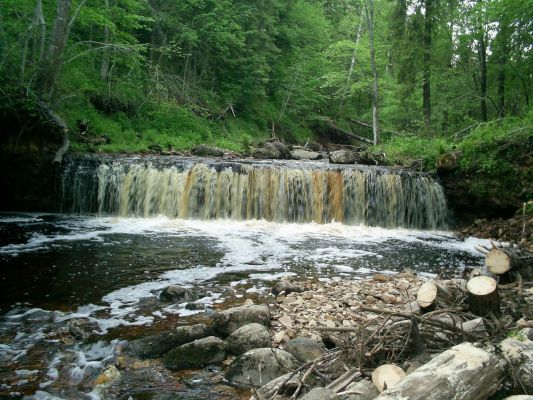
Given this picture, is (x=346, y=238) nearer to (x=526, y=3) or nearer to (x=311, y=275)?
(x=311, y=275)

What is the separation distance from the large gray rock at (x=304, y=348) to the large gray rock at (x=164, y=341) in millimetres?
1029

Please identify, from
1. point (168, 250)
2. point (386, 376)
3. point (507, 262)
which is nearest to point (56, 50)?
point (168, 250)

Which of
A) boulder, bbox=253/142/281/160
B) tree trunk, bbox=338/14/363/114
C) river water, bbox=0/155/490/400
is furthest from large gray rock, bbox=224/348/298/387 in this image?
tree trunk, bbox=338/14/363/114

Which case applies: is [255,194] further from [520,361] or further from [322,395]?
[520,361]

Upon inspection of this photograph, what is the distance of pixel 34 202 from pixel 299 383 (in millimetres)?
12326

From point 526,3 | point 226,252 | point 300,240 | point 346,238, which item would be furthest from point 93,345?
point 526,3

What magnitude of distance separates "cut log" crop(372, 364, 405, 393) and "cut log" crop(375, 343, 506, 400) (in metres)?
0.31

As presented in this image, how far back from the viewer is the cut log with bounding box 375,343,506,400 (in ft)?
7.71

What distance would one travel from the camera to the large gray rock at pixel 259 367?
370 cm

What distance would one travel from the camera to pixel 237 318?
Answer: 470cm

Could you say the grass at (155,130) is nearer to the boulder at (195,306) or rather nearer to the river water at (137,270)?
the river water at (137,270)

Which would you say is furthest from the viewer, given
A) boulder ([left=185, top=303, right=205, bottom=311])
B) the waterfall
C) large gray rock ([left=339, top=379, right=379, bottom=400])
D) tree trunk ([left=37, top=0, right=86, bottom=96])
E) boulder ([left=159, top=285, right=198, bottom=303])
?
tree trunk ([left=37, top=0, right=86, bottom=96])

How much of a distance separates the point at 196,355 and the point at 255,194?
8841mm

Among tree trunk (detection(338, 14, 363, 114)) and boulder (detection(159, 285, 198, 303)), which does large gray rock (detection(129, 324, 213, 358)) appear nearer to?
boulder (detection(159, 285, 198, 303))
